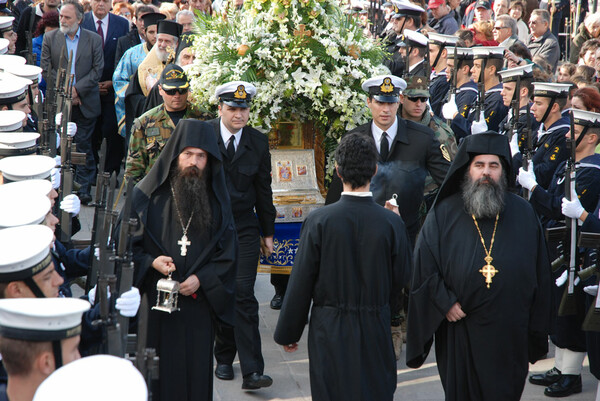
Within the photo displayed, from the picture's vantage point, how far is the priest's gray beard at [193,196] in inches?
215

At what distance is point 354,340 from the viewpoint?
5.00m

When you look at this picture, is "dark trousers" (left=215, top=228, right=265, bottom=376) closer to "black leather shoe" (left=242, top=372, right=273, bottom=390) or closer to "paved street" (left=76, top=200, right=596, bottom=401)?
"black leather shoe" (left=242, top=372, right=273, bottom=390)

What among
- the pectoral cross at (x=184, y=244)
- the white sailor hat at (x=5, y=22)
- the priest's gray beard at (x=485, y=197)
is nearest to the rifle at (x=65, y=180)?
the pectoral cross at (x=184, y=244)

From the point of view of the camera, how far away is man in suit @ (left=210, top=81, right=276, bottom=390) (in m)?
6.66

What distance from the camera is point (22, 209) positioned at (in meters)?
4.21

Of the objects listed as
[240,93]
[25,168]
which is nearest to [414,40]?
[240,93]

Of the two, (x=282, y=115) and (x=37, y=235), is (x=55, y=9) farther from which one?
(x=37, y=235)

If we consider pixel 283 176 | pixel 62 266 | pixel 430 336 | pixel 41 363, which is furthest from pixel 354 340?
pixel 283 176

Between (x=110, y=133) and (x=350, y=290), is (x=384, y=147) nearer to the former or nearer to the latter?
(x=350, y=290)

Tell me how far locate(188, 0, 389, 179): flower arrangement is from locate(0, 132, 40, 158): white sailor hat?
1.78 m

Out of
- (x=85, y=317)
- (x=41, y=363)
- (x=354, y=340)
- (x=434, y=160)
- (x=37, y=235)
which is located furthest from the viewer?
(x=434, y=160)

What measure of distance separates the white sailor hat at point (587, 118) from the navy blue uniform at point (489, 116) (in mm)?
2249

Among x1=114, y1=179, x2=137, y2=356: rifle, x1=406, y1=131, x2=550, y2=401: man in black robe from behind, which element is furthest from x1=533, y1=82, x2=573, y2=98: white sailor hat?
x1=114, y1=179, x2=137, y2=356: rifle

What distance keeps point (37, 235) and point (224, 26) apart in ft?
13.7
